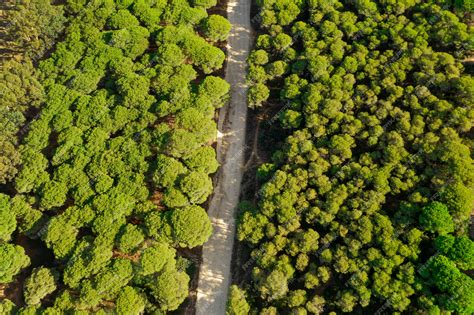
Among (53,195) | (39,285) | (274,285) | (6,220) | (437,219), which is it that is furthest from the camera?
(53,195)

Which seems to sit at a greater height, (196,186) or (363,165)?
(363,165)

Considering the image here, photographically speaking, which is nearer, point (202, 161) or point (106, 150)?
point (202, 161)

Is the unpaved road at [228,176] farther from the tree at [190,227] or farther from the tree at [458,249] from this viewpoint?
the tree at [458,249]

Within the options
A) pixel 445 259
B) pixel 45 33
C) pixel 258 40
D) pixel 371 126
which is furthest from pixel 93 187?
pixel 445 259

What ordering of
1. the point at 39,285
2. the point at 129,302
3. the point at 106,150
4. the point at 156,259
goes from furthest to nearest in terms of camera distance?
1. the point at 106,150
2. the point at 39,285
3. the point at 156,259
4. the point at 129,302

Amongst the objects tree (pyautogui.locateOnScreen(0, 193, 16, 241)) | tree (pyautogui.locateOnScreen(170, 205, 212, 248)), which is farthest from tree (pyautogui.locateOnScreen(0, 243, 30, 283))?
tree (pyautogui.locateOnScreen(170, 205, 212, 248))

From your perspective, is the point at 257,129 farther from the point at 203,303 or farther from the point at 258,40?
the point at 203,303

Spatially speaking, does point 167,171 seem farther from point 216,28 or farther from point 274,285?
point 216,28

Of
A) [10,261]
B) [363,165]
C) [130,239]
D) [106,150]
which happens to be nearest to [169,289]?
[130,239]
